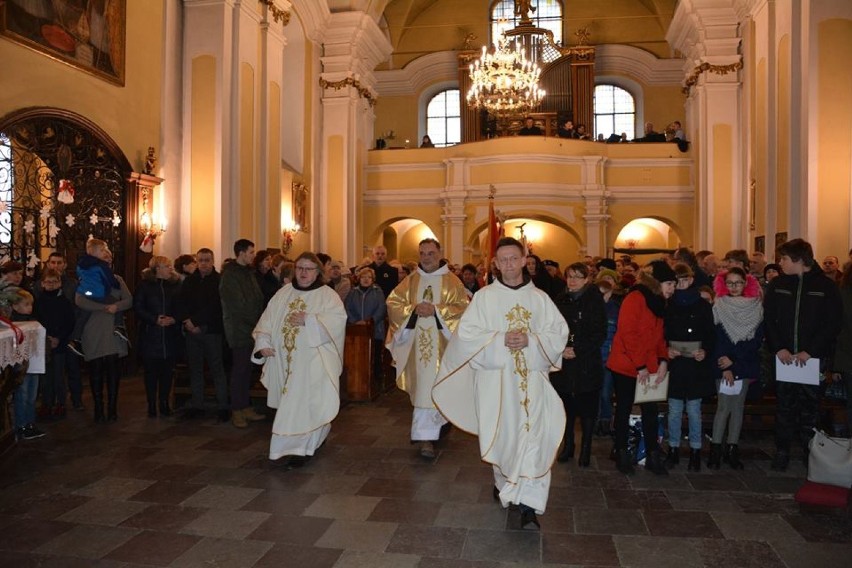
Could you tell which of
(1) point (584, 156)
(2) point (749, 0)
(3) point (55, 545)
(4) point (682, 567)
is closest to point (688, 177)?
(1) point (584, 156)

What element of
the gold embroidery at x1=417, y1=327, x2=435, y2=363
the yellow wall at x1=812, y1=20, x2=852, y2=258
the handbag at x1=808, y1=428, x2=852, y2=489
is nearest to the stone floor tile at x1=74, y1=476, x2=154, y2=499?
the gold embroidery at x1=417, y1=327, x2=435, y2=363

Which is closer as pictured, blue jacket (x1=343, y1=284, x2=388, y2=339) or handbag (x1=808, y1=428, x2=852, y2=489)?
handbag (x1=808, y1=428, x2=852, y2=489)

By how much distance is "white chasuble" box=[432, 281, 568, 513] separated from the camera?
14.1 feet

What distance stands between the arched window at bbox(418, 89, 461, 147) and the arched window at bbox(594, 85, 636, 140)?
4639mm

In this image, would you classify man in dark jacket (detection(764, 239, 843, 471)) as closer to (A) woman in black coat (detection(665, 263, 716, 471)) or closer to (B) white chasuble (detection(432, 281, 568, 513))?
(A) woman in black coat (detection(665, 263, 716, 471))

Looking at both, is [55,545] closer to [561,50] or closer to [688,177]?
[688,177]

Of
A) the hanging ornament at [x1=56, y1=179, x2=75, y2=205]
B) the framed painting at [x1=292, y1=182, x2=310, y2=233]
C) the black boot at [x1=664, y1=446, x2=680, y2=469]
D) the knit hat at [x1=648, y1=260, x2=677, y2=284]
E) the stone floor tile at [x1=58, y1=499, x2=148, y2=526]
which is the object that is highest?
the framed painting at [x1=292, y1=182, x2=310, y2=233]

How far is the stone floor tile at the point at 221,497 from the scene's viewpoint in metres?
4.62

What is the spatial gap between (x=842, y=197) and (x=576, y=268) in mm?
6009

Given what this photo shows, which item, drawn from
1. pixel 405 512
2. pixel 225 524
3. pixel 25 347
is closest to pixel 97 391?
pixel 25 347

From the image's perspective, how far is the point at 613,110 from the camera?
23.1m

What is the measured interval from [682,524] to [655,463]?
1.10m

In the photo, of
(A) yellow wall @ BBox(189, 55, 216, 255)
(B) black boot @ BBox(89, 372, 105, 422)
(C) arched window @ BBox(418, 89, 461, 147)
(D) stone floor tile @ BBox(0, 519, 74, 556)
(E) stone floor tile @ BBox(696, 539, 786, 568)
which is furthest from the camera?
(C) arched window @ BBox(418, 89, 461, 147)

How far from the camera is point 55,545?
13.0ft
